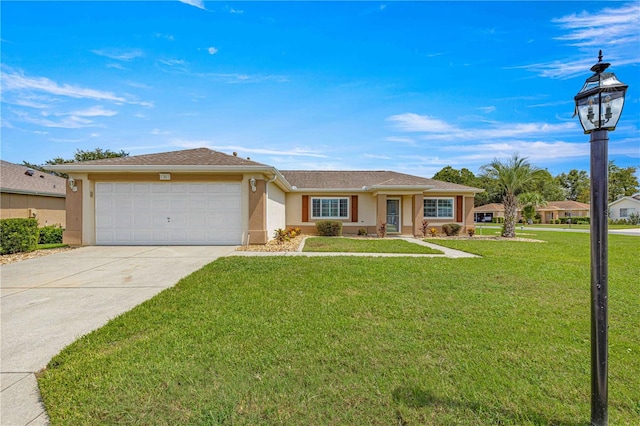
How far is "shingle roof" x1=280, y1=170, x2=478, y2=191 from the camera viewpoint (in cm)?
1744

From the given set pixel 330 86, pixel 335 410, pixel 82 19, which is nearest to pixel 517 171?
pixel 330 86

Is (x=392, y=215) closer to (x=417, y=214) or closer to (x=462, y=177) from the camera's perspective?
(x=417, y=214)

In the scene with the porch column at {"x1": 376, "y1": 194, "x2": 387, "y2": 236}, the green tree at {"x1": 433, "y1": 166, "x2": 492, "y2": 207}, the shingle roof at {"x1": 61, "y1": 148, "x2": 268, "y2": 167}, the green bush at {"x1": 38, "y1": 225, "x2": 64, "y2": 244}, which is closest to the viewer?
the shingle roof at {"x1": 61, "y1": 148, "x2": 268, "y2": 167}

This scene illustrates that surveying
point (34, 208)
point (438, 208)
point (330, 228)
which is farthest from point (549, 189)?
point (34, 208)

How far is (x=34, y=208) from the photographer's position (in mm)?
16453

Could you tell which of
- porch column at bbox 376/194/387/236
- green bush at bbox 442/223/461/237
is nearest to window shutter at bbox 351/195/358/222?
porch column at bbox 376/194/387/236

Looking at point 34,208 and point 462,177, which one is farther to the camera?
point 462,177

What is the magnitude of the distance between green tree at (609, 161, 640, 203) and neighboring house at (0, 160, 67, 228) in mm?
73406

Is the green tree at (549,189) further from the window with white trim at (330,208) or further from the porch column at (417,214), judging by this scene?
the window with white trim at (330,208)

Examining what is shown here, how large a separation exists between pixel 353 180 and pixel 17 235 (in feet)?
53.4

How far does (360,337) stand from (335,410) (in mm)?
1279

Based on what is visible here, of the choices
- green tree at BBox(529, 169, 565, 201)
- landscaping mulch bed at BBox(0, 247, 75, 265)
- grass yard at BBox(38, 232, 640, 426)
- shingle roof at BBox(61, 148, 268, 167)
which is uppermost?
green tree at BBox(529, 169, 565, 201)

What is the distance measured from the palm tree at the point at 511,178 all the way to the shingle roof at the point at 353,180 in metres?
1.61

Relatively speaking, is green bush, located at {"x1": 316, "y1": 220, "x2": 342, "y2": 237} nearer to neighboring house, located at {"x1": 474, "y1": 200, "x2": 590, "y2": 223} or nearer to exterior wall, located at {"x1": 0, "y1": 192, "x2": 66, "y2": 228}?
exterior wall, located at {"x1": 0, "y1": 192, "x2": 66, "y2": 228}
